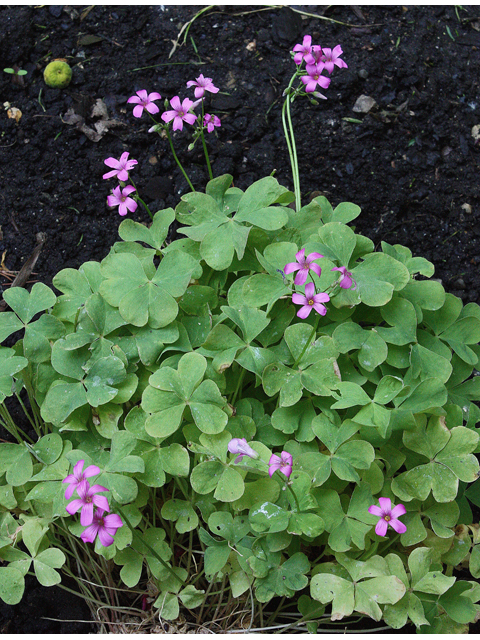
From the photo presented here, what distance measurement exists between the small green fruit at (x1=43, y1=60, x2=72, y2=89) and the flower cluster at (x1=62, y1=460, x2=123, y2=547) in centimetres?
199

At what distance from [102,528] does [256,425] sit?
50cm

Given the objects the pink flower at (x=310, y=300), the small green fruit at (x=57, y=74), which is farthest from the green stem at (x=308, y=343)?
the small green fruit at (x=57, y=74)

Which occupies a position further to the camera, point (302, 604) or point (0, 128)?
point (0, 128)

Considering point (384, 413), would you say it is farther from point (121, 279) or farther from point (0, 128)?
point (0, 128)

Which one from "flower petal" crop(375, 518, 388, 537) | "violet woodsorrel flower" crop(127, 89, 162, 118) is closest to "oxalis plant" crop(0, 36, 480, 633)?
"flower petal" crop(375, 518, 388, 537)

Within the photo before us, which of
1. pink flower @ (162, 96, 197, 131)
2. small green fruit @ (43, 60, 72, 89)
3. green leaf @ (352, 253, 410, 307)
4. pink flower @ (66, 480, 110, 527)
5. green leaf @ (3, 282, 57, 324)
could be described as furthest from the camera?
small green fruit @ (43, 60, 72, 89)

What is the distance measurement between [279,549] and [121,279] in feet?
2.79

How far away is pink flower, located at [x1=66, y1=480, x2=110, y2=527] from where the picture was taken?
1.23 meters

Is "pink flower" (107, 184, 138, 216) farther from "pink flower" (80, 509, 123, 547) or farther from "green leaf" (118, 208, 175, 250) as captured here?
"pink flower" (80, 509, 123, 547)

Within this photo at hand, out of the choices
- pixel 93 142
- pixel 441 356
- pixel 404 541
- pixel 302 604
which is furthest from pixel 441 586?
pixel 93 142

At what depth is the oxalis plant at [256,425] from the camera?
1457 millimetres

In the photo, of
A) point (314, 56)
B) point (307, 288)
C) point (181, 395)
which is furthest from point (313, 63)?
point (181, 395)

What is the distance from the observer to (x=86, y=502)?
1.27 metres

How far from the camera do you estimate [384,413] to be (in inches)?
57.3
